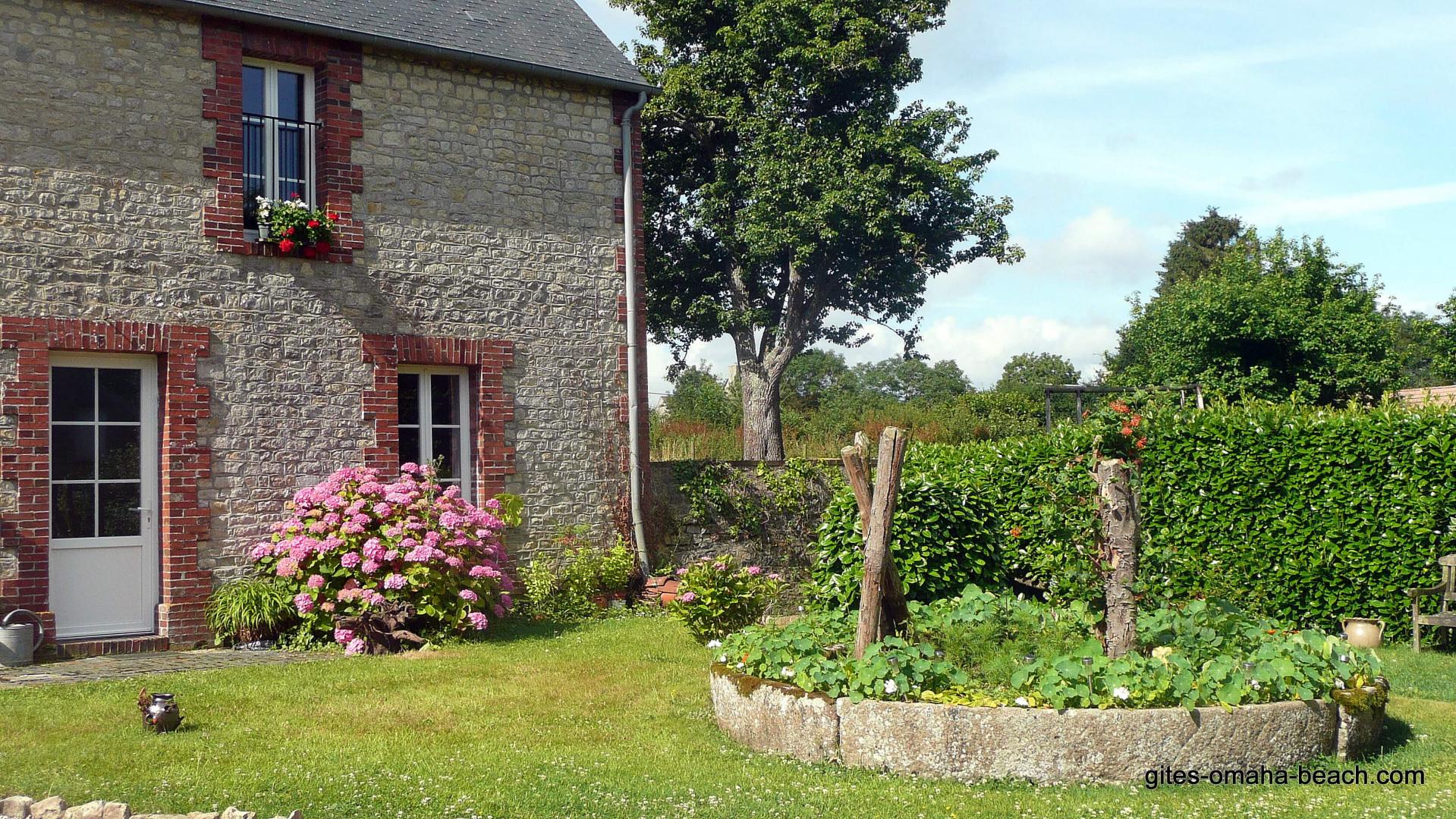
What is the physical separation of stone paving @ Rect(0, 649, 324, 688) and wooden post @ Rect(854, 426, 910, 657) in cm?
466

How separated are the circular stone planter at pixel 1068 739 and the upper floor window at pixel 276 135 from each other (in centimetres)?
721

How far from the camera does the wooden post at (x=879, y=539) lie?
633 centimetres

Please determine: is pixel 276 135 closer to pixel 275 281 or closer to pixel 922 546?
pixel 275 281

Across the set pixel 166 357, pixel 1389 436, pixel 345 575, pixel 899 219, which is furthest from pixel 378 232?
pixel 899 219

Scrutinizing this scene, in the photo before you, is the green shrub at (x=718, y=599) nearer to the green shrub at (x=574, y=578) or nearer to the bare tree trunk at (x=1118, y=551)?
the green shrub at (x=574, y=578)

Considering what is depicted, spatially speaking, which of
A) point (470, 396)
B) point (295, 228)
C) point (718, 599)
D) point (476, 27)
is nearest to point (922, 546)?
point (718, 599)

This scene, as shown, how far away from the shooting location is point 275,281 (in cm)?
1020

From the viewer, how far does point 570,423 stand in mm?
11789

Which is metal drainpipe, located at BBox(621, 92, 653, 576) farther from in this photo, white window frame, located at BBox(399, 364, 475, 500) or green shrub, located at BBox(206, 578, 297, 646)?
green shrub, located at BBox(206, 578, 297, 646)

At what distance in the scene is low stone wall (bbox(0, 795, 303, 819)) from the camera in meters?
4.44

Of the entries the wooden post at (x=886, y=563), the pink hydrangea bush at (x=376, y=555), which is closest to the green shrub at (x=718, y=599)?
the pink hydrangea bush at (x=376, y=555)

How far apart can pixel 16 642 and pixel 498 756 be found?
15.8 ft

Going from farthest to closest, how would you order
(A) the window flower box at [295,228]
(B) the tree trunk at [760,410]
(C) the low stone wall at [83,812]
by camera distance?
(B) the tree trunk at [760,410], (A) the window flower box at [295,228], (C) the low stone wall at [83,812]

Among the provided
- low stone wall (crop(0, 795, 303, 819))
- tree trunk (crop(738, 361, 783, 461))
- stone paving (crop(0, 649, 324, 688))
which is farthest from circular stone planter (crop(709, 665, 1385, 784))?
tree trunk (crop(738, 361, 783, 461))
